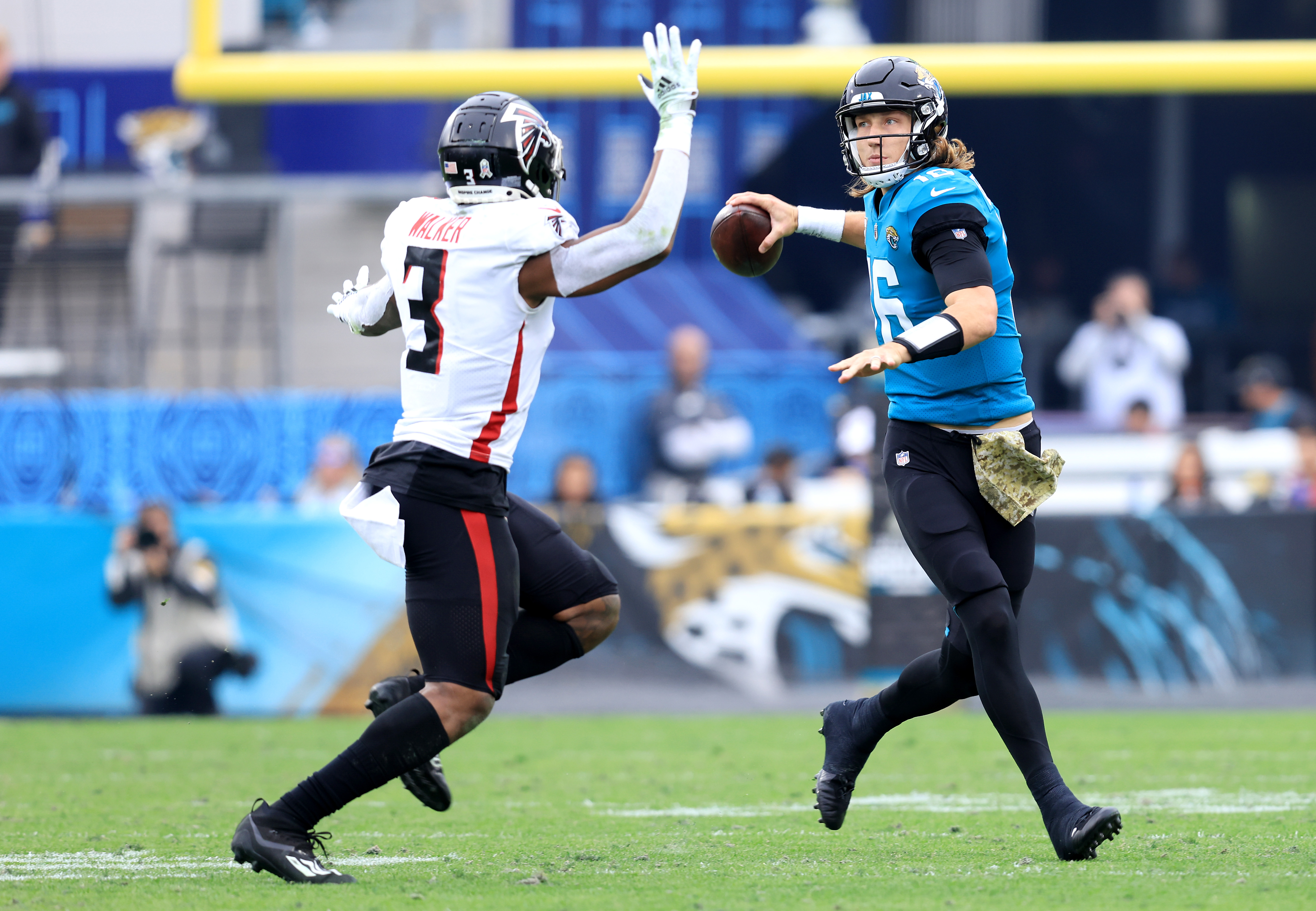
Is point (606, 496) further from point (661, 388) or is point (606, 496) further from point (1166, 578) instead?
point (1166, 578)

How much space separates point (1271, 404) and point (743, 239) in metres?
6.98

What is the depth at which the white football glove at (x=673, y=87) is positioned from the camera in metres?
3.94

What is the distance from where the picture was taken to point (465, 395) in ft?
12.9

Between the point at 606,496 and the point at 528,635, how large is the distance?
618cm

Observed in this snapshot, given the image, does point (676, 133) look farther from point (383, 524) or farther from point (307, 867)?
point (307, 867)

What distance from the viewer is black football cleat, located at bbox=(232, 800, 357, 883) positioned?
375cm

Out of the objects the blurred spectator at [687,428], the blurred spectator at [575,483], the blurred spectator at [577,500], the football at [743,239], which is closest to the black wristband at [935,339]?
the football at [743,239]

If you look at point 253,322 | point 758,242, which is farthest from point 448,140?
point 253,322

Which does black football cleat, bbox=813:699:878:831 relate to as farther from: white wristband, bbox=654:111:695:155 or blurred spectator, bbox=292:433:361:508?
blurred spectator, bbox=292:433:361:508

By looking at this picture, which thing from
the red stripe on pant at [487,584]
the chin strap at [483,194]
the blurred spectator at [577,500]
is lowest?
the blurred spectator at [577,500]

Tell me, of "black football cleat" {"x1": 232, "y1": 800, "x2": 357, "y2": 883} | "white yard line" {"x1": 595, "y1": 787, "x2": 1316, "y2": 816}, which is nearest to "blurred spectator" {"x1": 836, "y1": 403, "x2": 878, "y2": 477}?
"white yard line" {"x1": 595, "y1": 787, "x2": 1316, "y2": 816}

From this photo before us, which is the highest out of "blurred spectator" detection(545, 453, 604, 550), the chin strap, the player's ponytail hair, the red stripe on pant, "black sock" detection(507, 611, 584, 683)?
the player's ponytail hair

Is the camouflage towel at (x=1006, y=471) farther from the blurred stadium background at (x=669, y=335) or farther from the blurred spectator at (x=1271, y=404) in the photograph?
the blurred spectator at (x=1271, y=404)

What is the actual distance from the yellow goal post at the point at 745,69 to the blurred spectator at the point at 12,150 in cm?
124
